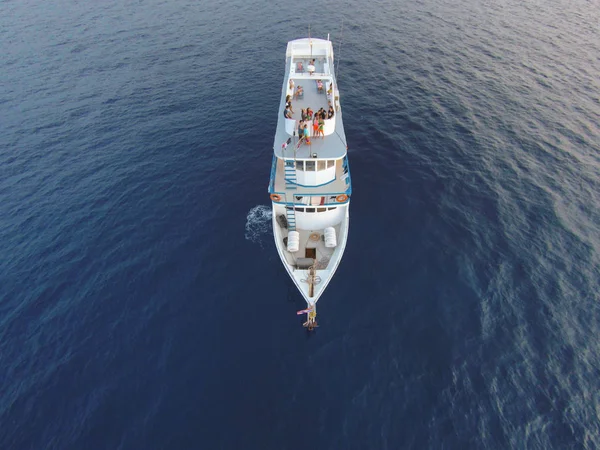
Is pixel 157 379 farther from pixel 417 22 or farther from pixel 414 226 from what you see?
pixel 417 22

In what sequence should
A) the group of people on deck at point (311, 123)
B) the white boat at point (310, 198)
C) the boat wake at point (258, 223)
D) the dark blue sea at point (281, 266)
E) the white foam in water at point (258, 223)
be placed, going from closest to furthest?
1. the dark blue sea at point (281, 266)
2. the white boat at point (310, 198)
3. the group of people on deck at point (311, 123)
4. the boat wake at point (258, 223)
5. the white foam in water at point (258, 223)

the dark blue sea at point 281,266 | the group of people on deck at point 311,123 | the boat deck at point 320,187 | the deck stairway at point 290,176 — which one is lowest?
the dark blue sea at point 281,266

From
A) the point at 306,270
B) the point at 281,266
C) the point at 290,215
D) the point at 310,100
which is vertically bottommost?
the point at 281,266

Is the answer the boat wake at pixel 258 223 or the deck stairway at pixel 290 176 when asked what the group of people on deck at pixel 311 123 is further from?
the boat wake at pixel 258 223

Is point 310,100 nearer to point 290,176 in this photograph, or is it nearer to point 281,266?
point 290,176

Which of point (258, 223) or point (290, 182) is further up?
point (290, 182)

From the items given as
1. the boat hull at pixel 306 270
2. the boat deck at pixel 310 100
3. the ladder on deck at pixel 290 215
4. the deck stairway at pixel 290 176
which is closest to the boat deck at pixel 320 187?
the deck stairway at pixel 290 176

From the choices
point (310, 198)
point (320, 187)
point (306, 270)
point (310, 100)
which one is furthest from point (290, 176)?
point (310, 100)

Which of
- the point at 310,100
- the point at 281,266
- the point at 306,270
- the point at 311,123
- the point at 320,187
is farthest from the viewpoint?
the point at 310,100
